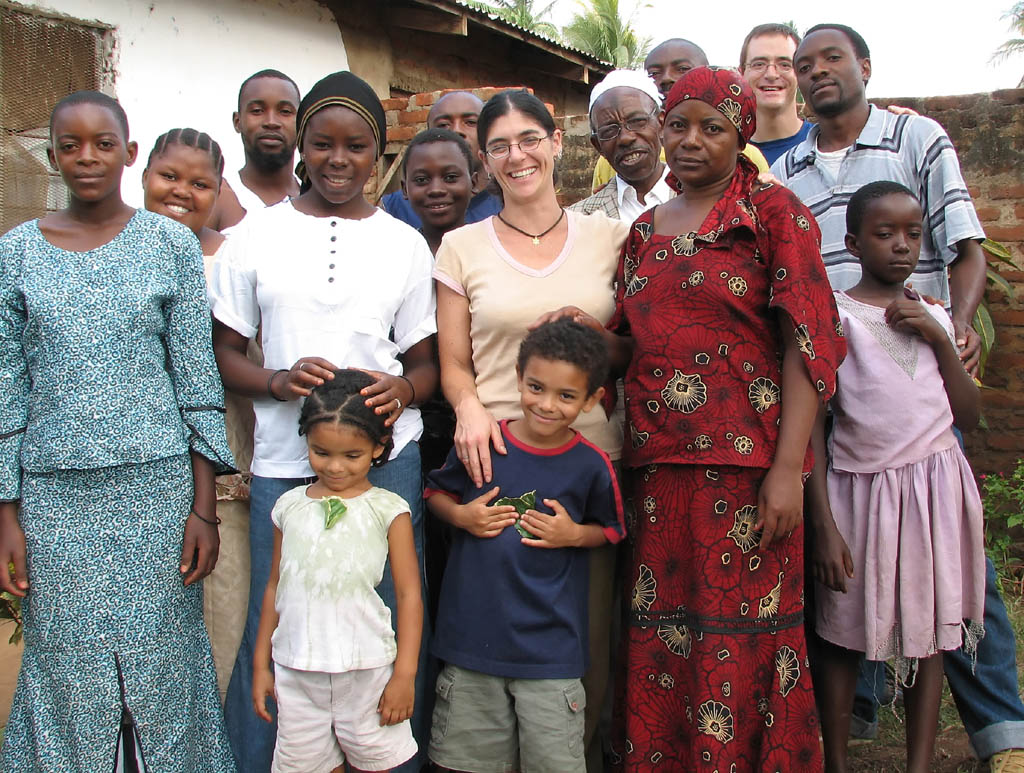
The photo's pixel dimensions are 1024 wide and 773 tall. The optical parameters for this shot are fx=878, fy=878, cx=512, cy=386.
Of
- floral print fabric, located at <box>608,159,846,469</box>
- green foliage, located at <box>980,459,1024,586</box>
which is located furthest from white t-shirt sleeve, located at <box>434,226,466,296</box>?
green foliage, located at <box>980,459,1024,586</box>

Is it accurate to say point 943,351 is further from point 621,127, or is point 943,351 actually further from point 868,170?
point 621,127

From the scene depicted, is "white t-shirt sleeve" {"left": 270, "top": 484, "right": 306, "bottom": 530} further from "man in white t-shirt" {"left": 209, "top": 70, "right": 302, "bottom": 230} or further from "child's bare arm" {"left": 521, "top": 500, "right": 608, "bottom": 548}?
"man in white t-shirt" {"left": 209, "top": 70, "right": 302, "bottom": 230}

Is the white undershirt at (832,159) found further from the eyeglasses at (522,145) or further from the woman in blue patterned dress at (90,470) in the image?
the woman in blue patterned dress at (90,470)

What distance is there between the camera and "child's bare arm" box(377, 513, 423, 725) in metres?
2.18

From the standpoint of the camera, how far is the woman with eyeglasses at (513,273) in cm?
247

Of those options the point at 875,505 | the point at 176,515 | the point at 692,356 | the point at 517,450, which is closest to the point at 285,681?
the point at 176,515

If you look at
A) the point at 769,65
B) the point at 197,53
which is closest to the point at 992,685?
the point at 769,65

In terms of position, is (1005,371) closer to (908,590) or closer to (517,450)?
(908,590)

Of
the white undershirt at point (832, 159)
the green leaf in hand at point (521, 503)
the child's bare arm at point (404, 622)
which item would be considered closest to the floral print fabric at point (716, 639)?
the green leaf in hand at point (521, 503)

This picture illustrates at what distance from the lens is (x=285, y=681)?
2.17m

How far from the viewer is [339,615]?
215 cm

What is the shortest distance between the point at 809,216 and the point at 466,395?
1.03m

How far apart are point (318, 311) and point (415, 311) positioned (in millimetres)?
304

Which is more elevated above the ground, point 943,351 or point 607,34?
point 607,34
